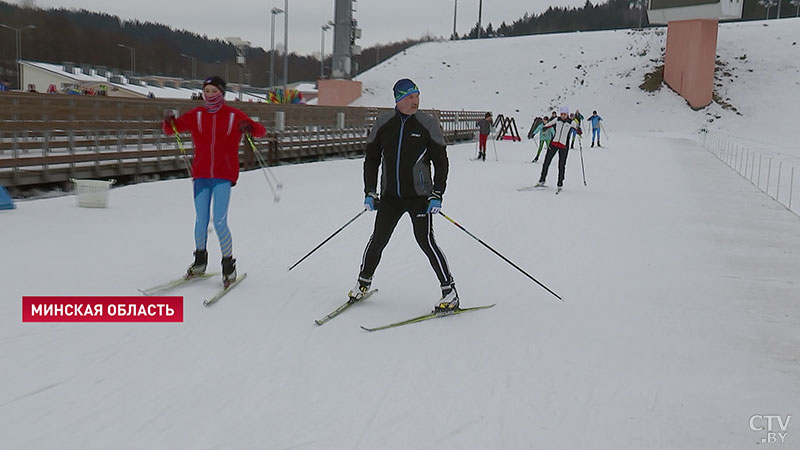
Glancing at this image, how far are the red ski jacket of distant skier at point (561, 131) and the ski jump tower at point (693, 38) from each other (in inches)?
1498

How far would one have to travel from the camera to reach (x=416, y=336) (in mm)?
5215

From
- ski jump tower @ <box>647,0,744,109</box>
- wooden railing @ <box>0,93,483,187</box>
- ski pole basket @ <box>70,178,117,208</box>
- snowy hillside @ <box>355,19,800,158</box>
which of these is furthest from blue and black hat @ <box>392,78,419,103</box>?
ski jump tower @ <box>647,0,744,109</box>

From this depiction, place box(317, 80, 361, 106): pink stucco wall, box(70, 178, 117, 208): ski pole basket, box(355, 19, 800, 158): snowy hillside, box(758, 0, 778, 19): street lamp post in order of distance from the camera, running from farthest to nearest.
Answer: box(758, 0, 778, 19): street lamp post, box(317, 80, 361, 106): pink stucco wall, box(355, 19, 800, 158): snowy hillside, box(70, 178, 117, 208): ski pole basket

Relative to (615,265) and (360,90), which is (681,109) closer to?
(360,90)

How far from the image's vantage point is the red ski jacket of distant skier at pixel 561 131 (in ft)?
45.5

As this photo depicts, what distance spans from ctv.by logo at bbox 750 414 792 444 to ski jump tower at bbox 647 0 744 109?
1895 inches

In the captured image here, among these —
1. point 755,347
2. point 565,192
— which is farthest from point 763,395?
point 565,192

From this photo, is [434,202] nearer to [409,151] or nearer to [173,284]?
[409,151]

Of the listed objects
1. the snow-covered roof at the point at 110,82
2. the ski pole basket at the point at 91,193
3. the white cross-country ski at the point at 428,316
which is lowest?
the white cross-country ski at the point at 428,316

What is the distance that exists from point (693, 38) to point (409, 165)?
4963cm

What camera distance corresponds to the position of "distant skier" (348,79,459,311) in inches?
214

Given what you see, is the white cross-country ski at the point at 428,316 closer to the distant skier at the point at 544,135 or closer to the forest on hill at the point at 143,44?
the distant skier at the point at 544,135

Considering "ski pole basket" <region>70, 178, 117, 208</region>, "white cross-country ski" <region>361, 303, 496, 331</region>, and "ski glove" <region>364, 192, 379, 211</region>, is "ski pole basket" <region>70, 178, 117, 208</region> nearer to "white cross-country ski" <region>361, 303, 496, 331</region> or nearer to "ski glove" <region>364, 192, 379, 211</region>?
"ski glove" <region>364, 192, 379, 211</region>

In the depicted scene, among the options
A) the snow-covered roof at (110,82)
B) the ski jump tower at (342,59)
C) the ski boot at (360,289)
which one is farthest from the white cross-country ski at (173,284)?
the snow-covered roof at (110,82)
